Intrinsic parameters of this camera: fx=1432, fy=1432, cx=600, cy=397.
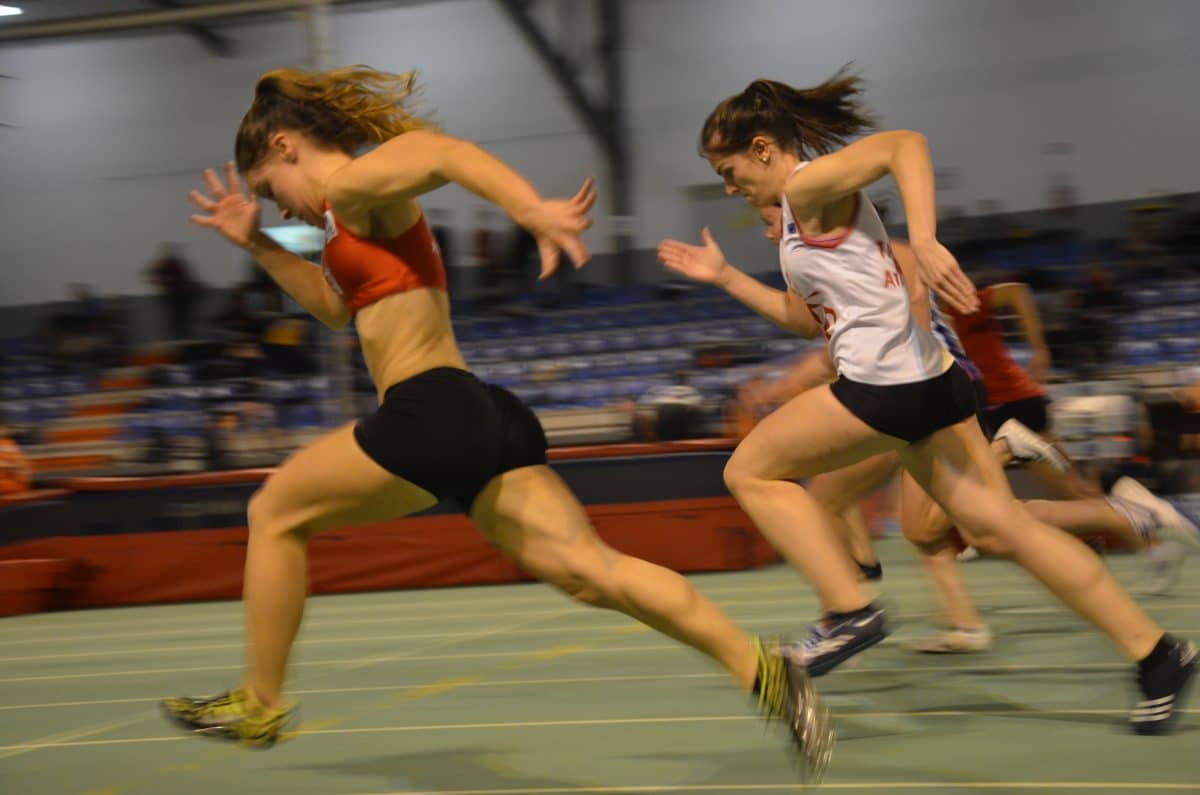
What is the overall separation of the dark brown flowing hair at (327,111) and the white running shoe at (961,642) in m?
2.86

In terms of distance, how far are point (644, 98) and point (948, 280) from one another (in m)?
17.6

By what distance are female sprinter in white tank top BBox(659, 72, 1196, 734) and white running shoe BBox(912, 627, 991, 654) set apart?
131 centimetres

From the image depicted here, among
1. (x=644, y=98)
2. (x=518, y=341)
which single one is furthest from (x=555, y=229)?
(x=644, y=98)

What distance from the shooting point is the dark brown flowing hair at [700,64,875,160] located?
3.93m

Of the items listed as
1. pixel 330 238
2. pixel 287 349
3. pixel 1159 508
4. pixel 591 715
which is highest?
pixel 330 238

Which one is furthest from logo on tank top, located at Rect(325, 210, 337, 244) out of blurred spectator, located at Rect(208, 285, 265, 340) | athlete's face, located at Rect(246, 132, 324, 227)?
blurred spectator, located at Rect(208, 285, 265, 340)

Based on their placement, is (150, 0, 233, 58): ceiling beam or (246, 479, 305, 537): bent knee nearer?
(246, 479, 305, 537): bent knee

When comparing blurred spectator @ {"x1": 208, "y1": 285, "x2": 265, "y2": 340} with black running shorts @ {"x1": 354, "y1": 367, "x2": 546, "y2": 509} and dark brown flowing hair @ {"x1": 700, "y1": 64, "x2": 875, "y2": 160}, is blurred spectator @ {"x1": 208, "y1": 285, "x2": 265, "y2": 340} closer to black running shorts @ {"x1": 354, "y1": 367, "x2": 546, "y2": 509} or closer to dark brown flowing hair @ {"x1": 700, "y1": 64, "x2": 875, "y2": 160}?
dark brown flowing hair @ {"x1": 700, "y1": 64, "x2": 875, "y2": 160}

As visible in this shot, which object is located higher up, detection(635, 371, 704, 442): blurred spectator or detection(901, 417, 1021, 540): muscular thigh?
detection(901, 417, 1021, 540): muscular thigh

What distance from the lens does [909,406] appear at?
366 cm

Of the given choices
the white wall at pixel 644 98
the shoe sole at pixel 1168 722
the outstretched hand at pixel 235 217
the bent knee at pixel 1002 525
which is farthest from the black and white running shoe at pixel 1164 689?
the white wall at pixel 644 98

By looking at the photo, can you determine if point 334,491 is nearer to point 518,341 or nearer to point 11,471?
point 11,471

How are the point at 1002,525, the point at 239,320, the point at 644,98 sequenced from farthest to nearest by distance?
the point at 644,98 → the point at 239,320 → the point at 1002,525

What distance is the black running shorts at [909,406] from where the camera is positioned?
3664 mm
